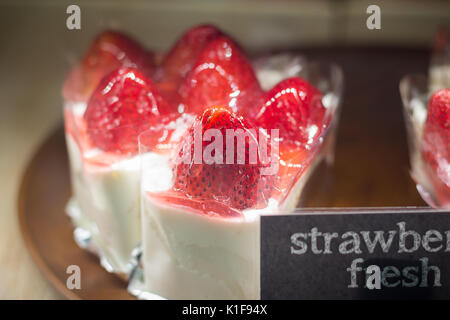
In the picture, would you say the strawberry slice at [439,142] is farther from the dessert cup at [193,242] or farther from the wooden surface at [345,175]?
the dessert cup at [193,242]

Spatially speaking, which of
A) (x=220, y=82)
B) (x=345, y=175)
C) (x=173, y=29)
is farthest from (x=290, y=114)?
(x=173, y=29)

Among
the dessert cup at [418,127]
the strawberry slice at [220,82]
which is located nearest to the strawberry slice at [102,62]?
the strawberry slice at [220,82]

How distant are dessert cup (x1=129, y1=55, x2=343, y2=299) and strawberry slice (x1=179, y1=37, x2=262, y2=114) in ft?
0.36

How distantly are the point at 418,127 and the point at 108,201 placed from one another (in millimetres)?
557

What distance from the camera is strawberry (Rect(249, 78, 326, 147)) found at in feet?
3.40

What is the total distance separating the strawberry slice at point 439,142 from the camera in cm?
100

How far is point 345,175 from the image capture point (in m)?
1.35

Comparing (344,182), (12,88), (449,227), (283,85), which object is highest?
(12,88)

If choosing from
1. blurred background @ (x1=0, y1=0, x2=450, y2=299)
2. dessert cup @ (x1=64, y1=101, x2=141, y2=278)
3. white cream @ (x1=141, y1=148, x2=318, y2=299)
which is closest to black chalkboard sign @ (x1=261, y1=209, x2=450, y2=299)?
white cream @ (x1=141, y1=148, x2=318, y2=299)

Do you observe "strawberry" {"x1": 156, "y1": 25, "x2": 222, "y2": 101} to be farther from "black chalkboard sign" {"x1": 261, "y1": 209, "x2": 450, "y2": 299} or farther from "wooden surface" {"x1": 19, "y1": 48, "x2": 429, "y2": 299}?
"black chalkboard sign" {"x1": 261, "y1": 209, "x2": 450, "y2": 299}

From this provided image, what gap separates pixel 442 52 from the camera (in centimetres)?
148
